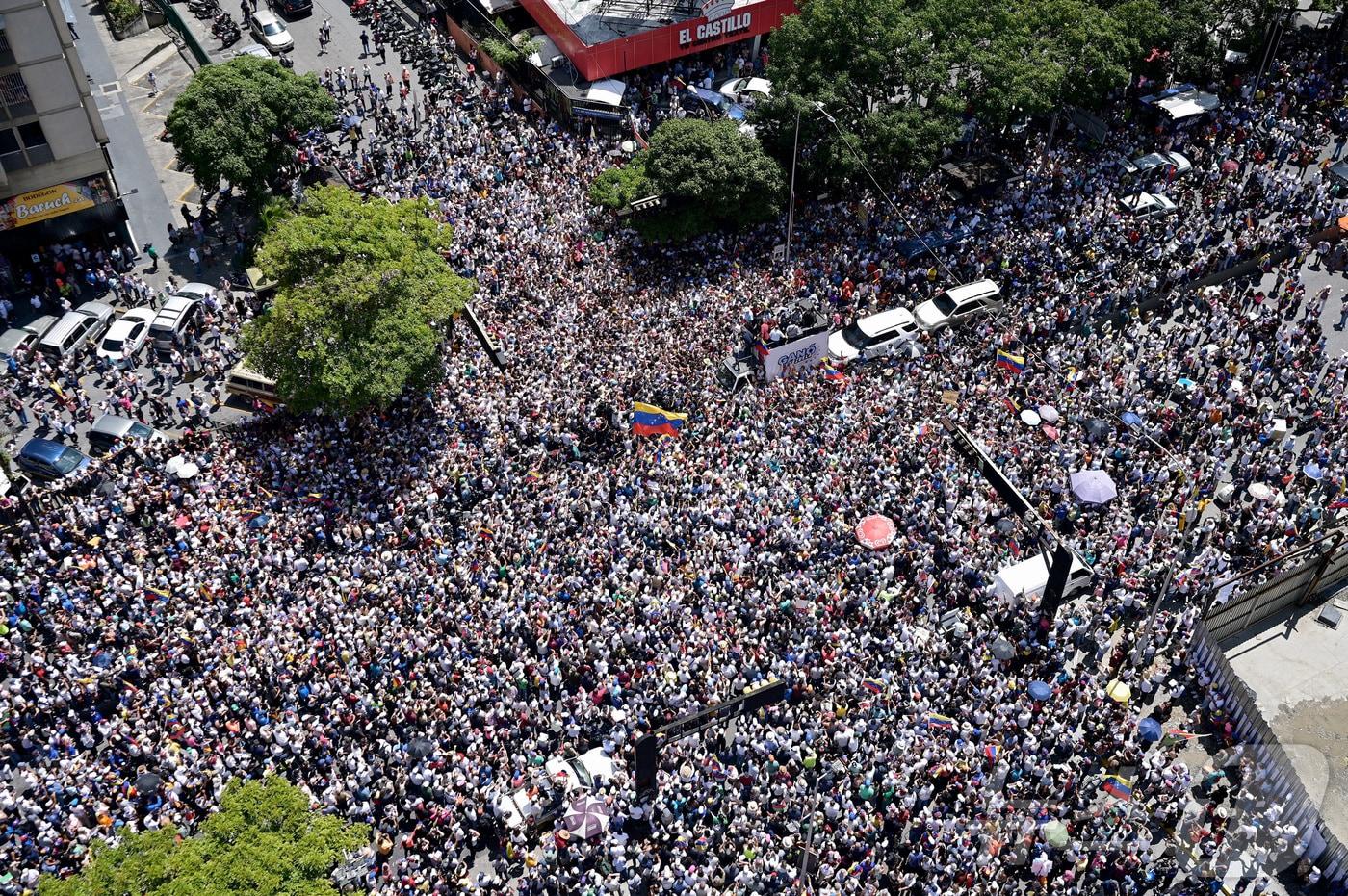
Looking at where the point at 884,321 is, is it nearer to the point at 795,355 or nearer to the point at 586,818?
the point at 795,355

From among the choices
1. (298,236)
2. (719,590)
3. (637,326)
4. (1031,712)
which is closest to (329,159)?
(298,236)

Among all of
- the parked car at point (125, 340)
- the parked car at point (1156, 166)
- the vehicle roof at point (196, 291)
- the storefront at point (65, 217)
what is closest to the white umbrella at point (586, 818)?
the parked car at point (125, 340)

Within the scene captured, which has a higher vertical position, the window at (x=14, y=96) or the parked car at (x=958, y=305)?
the window at (x=14, y=96)

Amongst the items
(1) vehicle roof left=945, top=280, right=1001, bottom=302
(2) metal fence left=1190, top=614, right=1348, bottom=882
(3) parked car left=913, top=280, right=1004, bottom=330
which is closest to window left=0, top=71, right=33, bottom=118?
(3) parked car left=913, top=280, right=1004, bottom=330

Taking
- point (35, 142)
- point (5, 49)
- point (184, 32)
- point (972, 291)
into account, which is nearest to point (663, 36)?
point (972, 291)

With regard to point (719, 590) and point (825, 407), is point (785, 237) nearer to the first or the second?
point (825, 407)

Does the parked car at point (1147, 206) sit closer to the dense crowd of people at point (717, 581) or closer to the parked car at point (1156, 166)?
the dense crowd of people at point (717, 581)

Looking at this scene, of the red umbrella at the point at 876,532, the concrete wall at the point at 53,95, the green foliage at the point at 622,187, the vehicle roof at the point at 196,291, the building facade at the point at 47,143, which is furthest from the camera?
the green foliage at the point at 622,187
